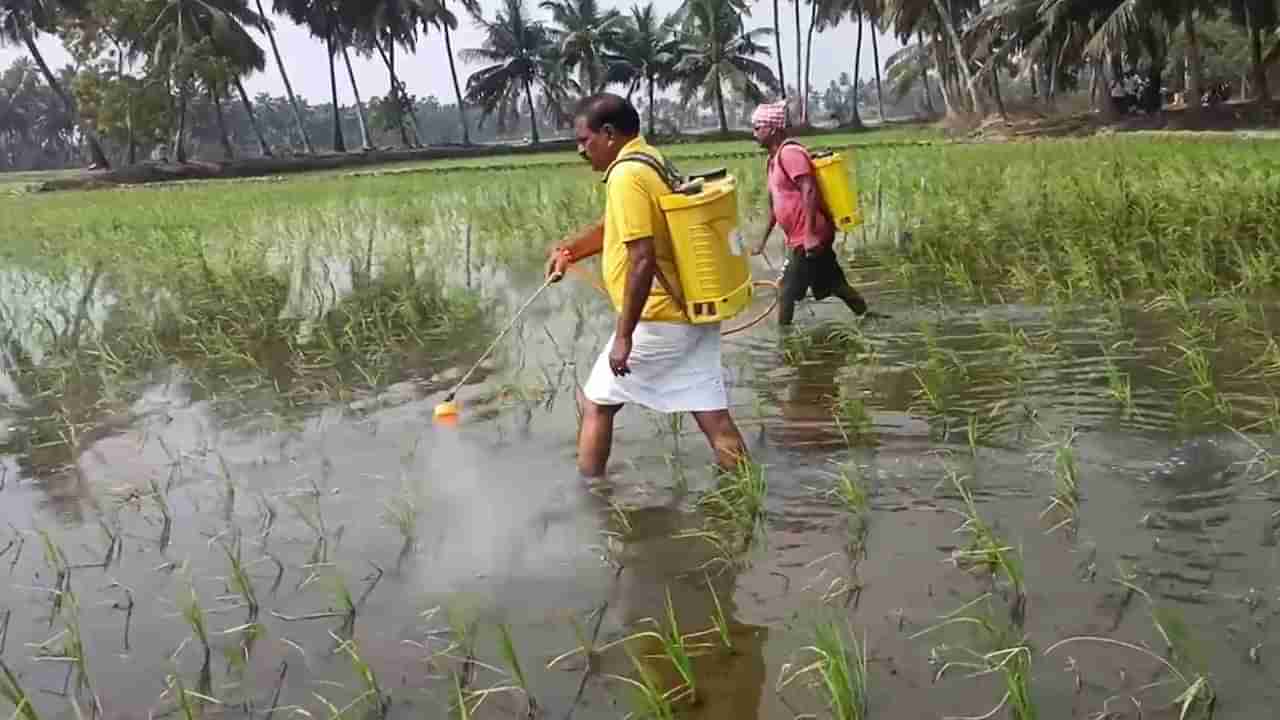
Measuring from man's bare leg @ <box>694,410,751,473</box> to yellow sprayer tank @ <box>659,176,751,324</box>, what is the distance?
33 centimetres

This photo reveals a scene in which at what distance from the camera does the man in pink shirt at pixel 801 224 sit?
5.69 meters

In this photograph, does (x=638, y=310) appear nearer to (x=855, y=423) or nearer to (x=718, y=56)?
(x=855, y=423)

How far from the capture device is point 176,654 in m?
2.75

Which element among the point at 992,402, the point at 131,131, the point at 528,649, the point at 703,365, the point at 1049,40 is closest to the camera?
the point at 528,649

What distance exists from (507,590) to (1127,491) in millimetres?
1777

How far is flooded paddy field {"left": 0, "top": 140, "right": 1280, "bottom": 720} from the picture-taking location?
8.14 feet

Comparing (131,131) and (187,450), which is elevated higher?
(131,131)

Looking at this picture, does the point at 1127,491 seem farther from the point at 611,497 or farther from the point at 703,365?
the point at 611,497

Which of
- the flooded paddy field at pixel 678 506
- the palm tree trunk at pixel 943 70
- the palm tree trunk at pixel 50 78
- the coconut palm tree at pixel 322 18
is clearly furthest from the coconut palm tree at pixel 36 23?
the flooded paddy field at pixel 678 506

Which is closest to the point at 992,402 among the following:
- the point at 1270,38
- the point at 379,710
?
the point at 379,710

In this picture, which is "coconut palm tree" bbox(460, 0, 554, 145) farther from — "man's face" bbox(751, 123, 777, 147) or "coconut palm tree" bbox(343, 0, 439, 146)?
"man's face" bbox(751, 123, 777, 147)

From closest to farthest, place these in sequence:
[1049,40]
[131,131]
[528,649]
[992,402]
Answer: [528,649]
[992,402]
[1049,40]
[131,131]

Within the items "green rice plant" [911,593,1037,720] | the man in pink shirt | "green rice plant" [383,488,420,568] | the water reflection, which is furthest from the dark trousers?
"green rice plant" [911,593,1037,720]

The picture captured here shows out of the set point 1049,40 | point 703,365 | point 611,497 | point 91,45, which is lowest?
point 611,497
